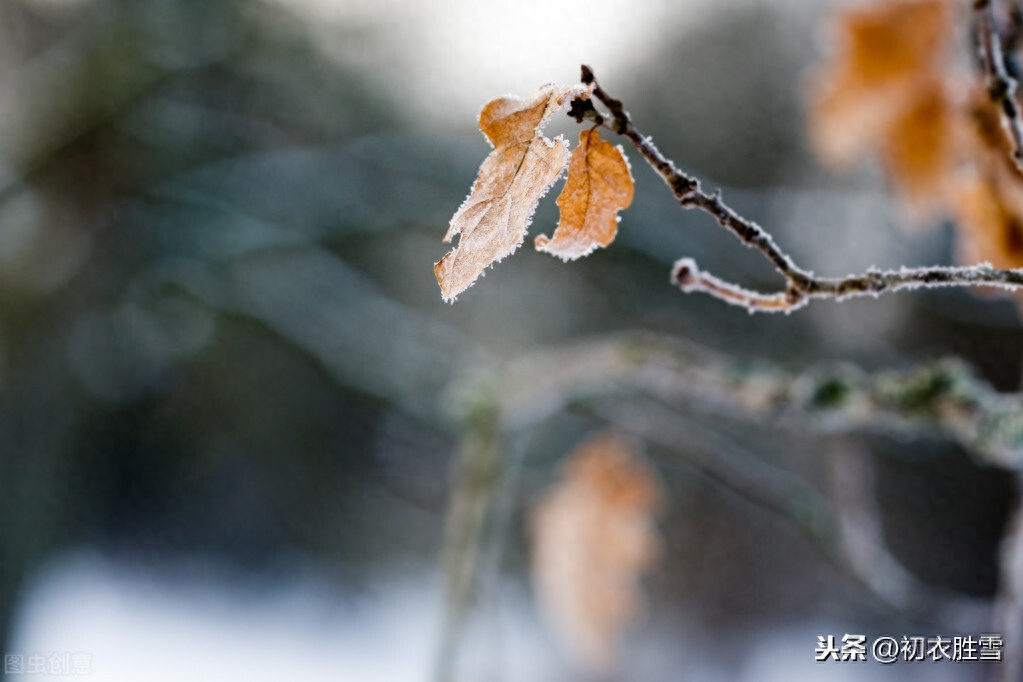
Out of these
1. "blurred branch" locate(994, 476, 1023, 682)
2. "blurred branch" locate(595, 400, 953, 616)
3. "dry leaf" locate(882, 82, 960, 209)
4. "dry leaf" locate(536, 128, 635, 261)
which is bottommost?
"blurred branch" locate(994, 476, 1023, 682)

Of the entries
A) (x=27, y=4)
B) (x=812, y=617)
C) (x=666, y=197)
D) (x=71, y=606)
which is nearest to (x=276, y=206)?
(x=27, y=4)

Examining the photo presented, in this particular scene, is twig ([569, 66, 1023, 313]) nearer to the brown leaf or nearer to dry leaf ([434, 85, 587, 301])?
dry leaf ([434, 85, 587, 301])

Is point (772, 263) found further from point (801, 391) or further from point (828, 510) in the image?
point (828, 510)

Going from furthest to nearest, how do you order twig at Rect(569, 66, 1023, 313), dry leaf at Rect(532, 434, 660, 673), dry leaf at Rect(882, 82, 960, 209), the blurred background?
the blurred background < dry leaf at Rect(532, 434, 660, 673) < dry leaf at Rect(882, 82, 960, 209) < twig at Rect(569, 66, 1023, 313)

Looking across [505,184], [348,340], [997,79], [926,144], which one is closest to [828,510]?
[926,144]

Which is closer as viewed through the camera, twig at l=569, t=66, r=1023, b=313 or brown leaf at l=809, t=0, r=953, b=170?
twig at l=569, t=66, r=1023, b=313

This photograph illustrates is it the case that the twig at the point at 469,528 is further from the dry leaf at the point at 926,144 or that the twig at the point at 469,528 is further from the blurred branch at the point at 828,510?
the dry leaf at the point at 926,144

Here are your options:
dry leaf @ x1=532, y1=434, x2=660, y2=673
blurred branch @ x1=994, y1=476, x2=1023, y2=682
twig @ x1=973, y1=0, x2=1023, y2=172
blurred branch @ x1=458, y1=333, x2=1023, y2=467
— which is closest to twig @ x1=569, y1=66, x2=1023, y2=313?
twig @ x1=973, y1=0, x2=1023, y2=172

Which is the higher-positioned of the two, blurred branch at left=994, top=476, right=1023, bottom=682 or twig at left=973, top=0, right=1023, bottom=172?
twig at left=973, top=0, right=1023, bottom=172
